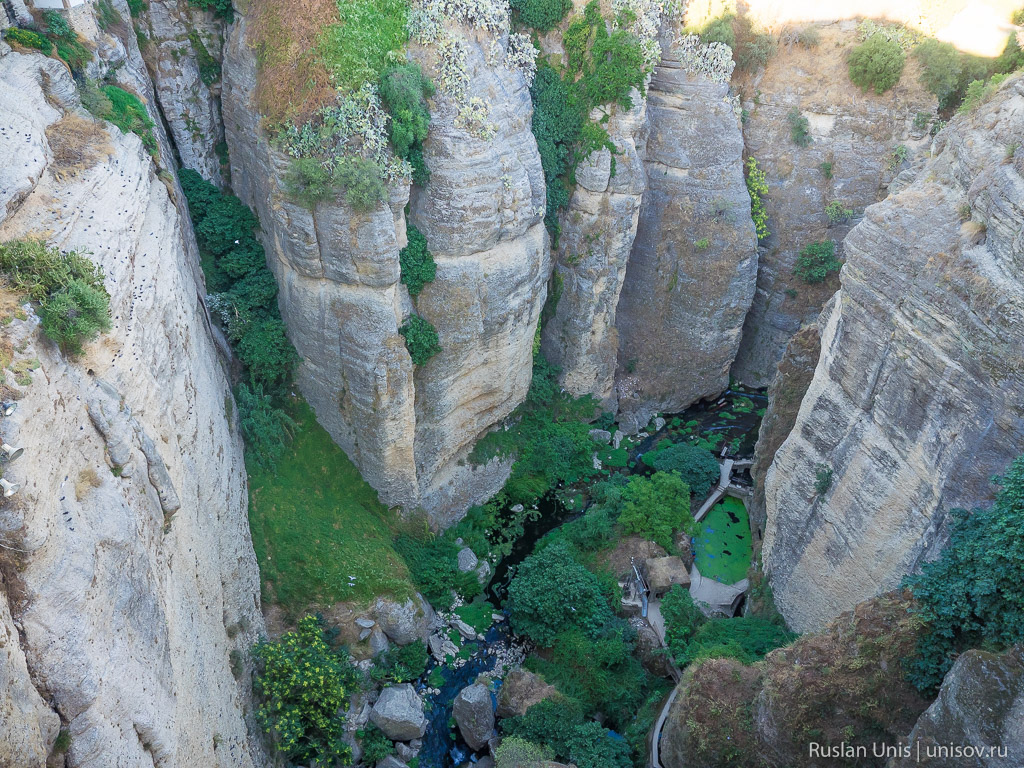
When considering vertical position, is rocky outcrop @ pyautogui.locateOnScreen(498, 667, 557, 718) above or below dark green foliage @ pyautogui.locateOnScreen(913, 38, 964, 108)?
below

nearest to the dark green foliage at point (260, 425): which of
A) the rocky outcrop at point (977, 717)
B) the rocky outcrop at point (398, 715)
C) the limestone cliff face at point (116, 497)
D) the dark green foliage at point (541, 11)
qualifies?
the limestone cliff face at point (116, 497)

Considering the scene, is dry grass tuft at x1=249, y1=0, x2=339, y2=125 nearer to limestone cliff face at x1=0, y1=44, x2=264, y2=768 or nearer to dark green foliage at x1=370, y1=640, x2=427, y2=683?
limestone cliff face at x1=0, y1=44, x2=264, y2=768

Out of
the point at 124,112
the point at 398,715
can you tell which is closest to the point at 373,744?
the point at 398,715

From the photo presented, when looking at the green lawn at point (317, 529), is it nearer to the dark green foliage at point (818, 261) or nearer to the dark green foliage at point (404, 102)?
the dark green foliage at point (404, 102)

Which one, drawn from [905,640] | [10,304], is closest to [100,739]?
[10,304]

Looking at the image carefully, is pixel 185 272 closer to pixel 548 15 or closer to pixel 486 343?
pixel 486 343

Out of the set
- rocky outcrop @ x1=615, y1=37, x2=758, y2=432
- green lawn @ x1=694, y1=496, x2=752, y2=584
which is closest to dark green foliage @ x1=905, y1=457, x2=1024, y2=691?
green lawn @ x1=694, y1=496, x2=752, y2=584
